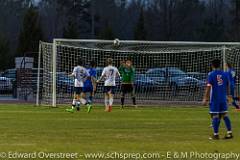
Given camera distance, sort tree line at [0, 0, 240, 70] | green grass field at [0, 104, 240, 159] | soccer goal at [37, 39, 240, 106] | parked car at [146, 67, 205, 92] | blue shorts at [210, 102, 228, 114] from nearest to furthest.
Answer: green grass field at [0, 104, 240, 159], blue shorts at [210, 102, 228, 114], soccer goal at [37, 39, 240, 106], parked car at [146, 67, 205, 92], tree line at [0, 0, 240, 70]

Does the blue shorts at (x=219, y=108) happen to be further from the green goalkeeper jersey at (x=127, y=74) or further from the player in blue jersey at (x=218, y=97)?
the green goalkeeper jersey at (x=127, y=74)

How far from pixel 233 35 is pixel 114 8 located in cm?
2529

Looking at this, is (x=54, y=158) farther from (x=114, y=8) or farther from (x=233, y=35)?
(x=114, y=8)

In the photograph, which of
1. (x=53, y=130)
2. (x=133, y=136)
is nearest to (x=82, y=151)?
(x=133, y=136)

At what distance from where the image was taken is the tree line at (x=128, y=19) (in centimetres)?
8250

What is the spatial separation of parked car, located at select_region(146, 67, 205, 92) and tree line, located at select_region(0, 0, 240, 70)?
35741 mm

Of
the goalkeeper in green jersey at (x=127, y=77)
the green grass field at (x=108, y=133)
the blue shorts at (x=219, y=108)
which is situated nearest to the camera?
the green grass field at (x=108, y=133)

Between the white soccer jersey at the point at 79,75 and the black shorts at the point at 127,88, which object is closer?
the white soccer jersey at the point at 79,75

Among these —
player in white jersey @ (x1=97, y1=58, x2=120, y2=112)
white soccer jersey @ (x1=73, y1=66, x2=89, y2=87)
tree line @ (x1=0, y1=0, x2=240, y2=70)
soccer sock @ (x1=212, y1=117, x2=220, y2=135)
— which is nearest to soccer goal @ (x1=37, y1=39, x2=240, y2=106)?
white soccer jersey @ (x1=73, y1=66, x2=89, y2=87)

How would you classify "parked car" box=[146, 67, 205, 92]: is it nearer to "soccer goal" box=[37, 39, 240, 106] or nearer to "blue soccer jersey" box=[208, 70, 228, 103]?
"soccer goal" box=[37, 39, 240, 106]

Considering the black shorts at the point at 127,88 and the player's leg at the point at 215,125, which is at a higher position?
the black shorts at the point at 127,88

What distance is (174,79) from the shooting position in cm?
3759

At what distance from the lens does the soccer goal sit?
33.9m

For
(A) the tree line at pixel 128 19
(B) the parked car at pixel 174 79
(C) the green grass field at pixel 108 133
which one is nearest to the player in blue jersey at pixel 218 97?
(C) the green grass field at pixel 108 133
